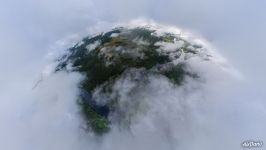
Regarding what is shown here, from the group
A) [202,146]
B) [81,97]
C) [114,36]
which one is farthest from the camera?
[114,36]

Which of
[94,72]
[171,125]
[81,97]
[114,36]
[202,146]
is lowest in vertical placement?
[202,146]

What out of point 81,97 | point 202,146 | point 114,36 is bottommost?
point 202,146

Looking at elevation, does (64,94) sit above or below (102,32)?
below

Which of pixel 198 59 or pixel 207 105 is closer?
pixel 207 105

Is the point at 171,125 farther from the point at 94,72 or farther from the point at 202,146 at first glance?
the point at 94,72

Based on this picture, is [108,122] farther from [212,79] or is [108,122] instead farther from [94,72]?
[212,79]

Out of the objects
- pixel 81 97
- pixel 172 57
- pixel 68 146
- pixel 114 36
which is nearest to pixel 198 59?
pixel 172 57

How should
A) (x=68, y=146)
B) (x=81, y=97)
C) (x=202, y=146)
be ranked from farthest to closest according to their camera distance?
1. (x=81, y=97)
2. (x=68, y=146)
3. (x=202, y=146)

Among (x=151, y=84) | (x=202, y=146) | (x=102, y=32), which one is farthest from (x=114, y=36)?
(x=202, y=146)

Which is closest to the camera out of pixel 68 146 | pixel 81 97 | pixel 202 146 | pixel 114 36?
pixel 202 146
